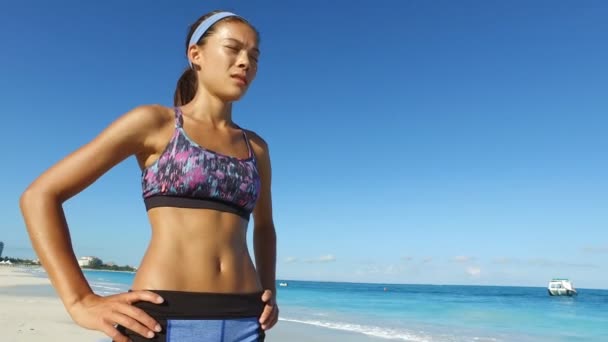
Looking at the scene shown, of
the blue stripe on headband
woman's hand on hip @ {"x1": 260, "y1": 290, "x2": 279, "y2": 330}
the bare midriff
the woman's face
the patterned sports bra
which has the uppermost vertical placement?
the blue stripe on headband

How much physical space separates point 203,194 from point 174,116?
1.16 feet

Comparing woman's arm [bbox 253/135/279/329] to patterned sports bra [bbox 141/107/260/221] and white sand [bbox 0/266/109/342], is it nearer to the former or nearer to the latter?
patterned sports bra [bbox 141/107/260/221]

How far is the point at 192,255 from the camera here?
166cm

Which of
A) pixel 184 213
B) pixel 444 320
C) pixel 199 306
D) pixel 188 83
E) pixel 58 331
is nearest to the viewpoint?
pixel 199 306

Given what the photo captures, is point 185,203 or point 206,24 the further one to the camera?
point 206,24

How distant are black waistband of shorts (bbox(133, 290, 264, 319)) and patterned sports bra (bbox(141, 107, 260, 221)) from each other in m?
0.29

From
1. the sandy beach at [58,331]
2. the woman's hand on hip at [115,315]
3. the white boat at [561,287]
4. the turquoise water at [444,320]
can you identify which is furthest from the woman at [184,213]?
the white boat at [561,287]

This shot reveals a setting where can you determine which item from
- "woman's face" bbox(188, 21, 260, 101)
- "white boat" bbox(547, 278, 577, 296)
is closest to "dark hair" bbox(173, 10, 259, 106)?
"woman's face" bbox(188, 21, 260, 101)

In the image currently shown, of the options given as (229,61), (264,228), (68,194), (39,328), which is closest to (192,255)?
(68,194)

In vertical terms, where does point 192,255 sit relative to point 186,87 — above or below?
below

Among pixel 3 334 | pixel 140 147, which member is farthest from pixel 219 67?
pixel 3 334

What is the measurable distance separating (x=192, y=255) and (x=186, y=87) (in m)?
0.89

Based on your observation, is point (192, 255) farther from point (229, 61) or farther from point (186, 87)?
point (186, 87)

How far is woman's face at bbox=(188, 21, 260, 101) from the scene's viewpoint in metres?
1.95
